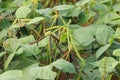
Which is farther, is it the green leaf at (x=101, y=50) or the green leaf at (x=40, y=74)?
the green leaf at (x=101, y=50)

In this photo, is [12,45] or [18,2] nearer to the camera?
[12,45]

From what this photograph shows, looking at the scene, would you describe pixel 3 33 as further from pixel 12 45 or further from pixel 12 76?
pixel 12 76

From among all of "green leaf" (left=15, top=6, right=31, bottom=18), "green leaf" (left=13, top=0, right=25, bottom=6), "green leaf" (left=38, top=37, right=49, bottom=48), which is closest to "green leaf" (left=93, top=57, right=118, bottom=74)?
"green leaf" (left=38, top=37, right=49, bottom=48)

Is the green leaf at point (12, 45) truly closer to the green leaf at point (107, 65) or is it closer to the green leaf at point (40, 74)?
Answer: the green leaf at point (40, 74)

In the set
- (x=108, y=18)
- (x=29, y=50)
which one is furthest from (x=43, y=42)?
(x=108, y=18)

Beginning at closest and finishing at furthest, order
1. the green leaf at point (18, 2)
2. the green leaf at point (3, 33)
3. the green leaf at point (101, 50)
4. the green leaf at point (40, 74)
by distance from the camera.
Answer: the green leaf at point (40, 74), the green leaf at point (101, 50), the green leaf at point (3, 33), the green leaf at point (18, 2)

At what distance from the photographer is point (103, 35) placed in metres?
1.11

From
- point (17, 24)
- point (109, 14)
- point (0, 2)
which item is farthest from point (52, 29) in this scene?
point (0, 2)

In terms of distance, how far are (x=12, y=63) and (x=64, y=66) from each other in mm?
222

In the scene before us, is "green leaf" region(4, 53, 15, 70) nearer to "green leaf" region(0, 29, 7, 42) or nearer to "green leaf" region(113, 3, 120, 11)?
"green leaf" region(0, 29, 7, 42)

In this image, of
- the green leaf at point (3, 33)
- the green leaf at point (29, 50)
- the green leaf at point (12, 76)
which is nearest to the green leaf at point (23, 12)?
the green leaf at point (3, 33)

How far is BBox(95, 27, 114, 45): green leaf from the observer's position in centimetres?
111

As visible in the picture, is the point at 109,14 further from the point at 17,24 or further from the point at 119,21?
the point at 17,24

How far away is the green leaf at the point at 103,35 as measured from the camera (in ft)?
3.63
